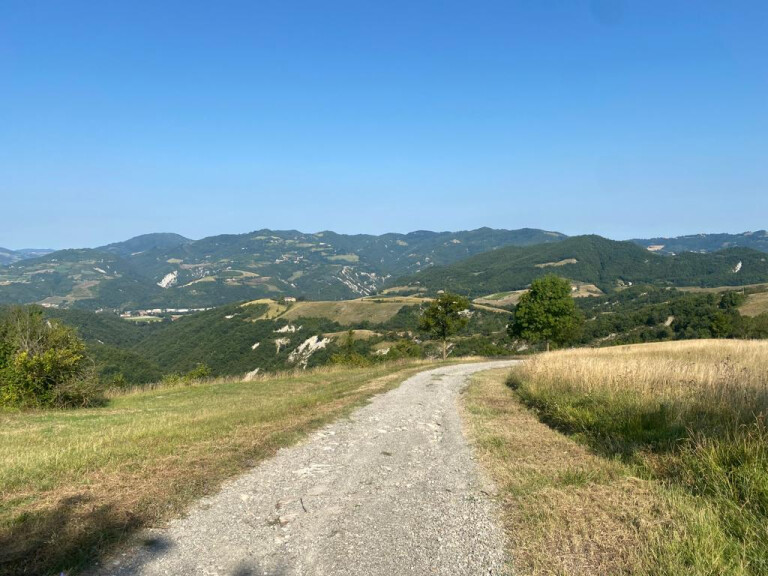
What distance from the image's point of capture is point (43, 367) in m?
20.0

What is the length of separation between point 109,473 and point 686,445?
9.35 m

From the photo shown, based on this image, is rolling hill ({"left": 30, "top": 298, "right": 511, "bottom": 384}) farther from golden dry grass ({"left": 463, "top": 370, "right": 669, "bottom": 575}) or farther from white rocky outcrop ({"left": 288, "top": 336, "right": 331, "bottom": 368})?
golden dry grass ({"left": 463, "top": 370, "right": 669, "bottom": 575})

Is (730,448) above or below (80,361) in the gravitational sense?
above

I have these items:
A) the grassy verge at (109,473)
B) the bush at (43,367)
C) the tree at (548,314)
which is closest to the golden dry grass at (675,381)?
the grassy verge at (109,473)

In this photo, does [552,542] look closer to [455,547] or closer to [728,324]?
[455,547]

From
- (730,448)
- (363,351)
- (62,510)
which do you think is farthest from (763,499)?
(363,351)

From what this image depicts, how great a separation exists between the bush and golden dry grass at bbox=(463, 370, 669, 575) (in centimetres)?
2010

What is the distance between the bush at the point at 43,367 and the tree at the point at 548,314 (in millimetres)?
40665

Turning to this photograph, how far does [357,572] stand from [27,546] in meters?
3.48

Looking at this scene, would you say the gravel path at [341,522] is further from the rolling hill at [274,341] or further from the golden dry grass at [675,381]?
the rolling hill at [274,341]

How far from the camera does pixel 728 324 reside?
217 ft

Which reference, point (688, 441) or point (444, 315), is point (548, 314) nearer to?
point (444, 315)

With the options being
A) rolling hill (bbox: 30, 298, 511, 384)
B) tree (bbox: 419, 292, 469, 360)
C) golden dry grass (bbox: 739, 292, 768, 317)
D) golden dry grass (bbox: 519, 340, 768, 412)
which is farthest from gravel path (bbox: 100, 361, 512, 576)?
golden dry grass (bbox: 739, 292, 768, 317)

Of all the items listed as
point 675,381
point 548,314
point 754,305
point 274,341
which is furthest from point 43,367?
point 754,305
